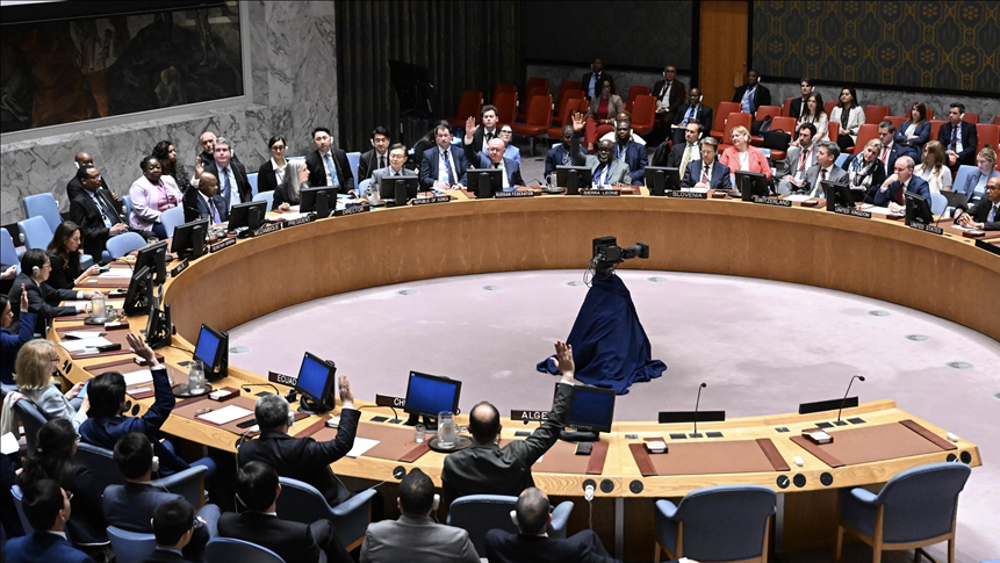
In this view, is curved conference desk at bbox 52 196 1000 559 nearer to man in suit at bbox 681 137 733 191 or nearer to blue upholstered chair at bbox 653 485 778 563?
man in suit at bbox 681 137 733 191

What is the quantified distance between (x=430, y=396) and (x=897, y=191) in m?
6.16

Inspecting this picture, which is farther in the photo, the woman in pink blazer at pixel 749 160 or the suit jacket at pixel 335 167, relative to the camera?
the woman in pink blazer at pixel 749 160

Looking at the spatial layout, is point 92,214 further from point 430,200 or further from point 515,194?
point 515,194

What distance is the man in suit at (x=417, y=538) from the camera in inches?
172

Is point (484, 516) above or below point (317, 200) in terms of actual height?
below

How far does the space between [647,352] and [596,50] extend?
38.6 ft

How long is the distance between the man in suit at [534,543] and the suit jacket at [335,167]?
732 cm

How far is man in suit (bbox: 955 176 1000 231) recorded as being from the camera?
30.4ft

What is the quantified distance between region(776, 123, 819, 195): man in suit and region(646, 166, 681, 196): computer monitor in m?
1.19

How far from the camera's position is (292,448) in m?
5.08

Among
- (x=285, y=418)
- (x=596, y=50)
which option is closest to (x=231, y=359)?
(x=285, y=418)

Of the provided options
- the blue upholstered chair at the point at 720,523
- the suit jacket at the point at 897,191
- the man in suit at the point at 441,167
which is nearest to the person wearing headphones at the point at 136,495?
the blue upholstered chair at the point at 720,523

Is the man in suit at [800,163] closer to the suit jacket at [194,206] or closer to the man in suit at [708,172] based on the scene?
the man in suit at [708,172]

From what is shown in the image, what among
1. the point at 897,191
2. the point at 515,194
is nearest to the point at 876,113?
the point at 897,191
